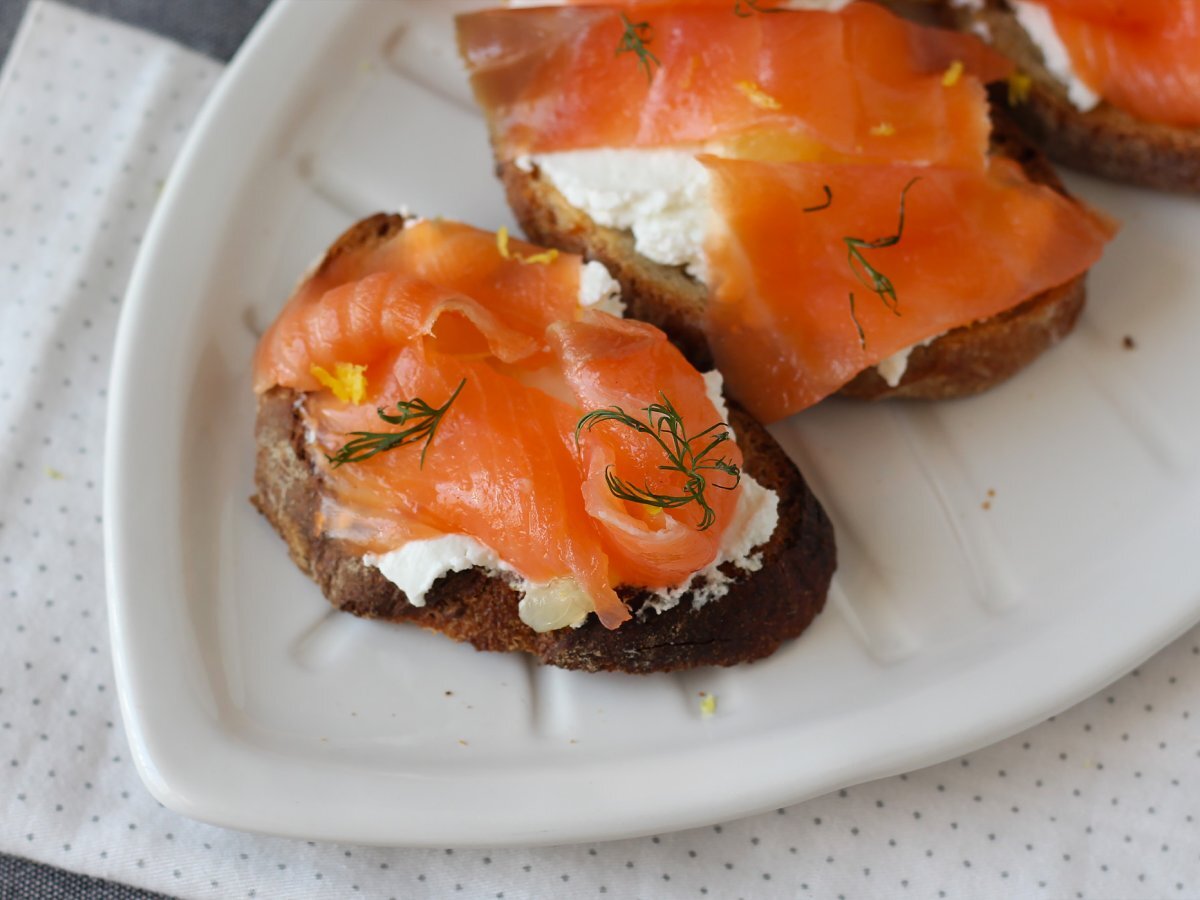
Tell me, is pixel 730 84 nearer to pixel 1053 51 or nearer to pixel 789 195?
pixel 789 195

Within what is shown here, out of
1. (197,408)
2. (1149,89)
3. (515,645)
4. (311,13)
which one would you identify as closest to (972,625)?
(515,645)

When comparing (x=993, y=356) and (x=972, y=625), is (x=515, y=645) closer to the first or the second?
(x=972, y=625)

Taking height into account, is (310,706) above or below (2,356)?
below

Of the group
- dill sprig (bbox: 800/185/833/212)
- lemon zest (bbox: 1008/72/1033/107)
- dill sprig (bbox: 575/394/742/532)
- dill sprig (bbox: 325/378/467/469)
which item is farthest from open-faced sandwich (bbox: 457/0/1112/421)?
dill sprig (bbox: 325/378/467/469)

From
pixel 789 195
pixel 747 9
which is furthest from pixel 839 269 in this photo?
pixel 747 9

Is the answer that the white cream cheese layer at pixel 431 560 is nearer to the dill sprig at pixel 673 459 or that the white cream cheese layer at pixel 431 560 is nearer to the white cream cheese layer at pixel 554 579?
the white cream cheese layer at pixel 554 579

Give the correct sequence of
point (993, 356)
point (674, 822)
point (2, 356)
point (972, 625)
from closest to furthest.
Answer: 1. point (674, 822)
2. point (972, 625)
3. point (993, 356)
4. point (2, 356)

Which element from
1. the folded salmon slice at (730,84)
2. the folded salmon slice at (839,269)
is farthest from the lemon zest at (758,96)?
the folded salmon slice at (839,269)
